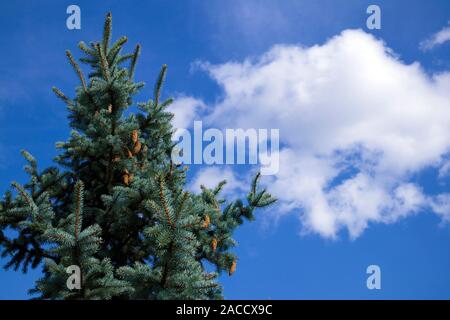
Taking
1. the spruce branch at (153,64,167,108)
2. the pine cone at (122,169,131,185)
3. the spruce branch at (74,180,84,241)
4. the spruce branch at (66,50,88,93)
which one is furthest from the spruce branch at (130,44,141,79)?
the spruce branch at (74,180,84,241)

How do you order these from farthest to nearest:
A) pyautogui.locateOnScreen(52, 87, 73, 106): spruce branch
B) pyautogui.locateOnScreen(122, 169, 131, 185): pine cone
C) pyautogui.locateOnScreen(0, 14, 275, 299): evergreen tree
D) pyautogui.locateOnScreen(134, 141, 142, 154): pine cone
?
pyautogui.locateOnScreen(52, 87, 73, 106): spruce branch, pyautogui.locateOnScreen(134, 141, 142, 154): pine cone, pyautogui.locateOnScreen(122, 169, 131, 185): pine cone, pyautogui.locateOnScreen(0, 14, 275, 299): evergreen tree

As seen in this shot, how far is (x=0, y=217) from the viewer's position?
22.1 ft

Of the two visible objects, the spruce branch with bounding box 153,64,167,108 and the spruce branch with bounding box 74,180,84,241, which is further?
the spruce branch with bounding box 153,64,167,108

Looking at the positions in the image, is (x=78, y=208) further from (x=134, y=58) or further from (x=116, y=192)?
(x=134, y=58)

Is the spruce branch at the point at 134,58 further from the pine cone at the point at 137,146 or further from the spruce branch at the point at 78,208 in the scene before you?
the spruce branch at the point at 78,208

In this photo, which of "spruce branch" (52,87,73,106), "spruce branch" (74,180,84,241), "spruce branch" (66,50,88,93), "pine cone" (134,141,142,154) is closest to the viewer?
"spruce branch" (74,180,84,241)

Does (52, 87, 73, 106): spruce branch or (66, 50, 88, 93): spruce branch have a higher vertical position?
(66, 50, 88, 93): spruce branch

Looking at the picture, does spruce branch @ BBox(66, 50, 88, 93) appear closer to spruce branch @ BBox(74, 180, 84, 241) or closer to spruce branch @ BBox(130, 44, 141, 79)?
spruce branch @ BBox(130, 44, 141, 79)

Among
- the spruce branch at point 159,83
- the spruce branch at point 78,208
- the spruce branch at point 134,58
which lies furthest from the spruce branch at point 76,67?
the spruce branch at point 78,208
